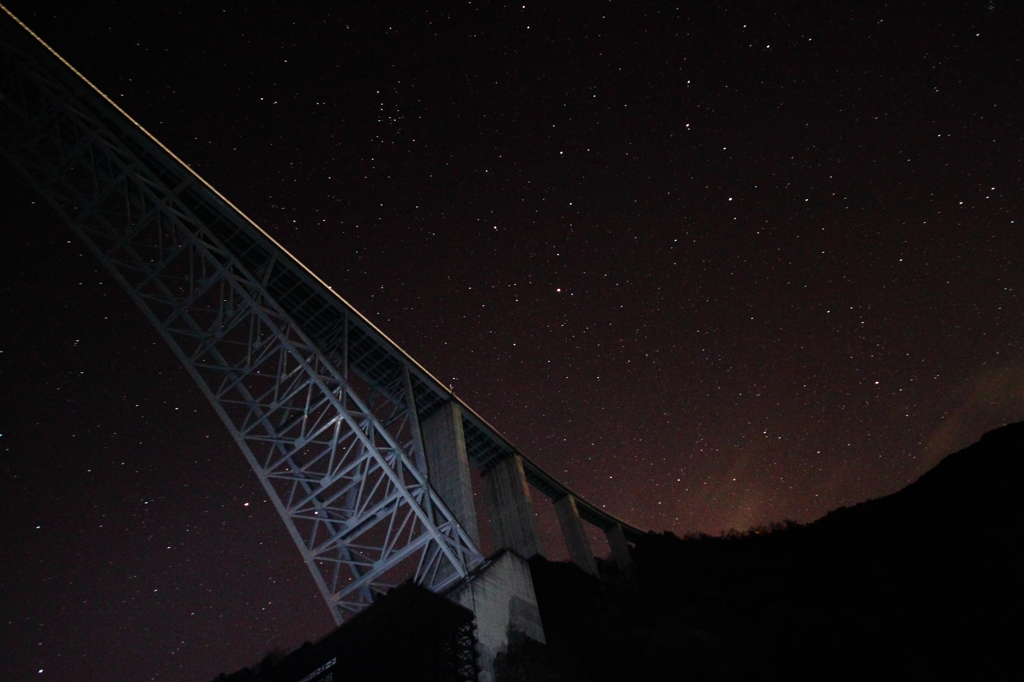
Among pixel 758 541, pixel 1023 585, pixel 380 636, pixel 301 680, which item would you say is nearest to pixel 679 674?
pixel 380 636

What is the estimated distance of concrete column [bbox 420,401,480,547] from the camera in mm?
21484

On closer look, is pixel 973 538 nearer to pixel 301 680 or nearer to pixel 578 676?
pixel 578 676

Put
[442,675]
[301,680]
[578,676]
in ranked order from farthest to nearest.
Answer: [578,676] < [301,680] < [442,675]

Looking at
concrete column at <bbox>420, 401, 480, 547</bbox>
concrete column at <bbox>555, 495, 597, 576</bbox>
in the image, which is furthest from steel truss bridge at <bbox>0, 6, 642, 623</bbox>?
concrete column at <bbox>555, 495, 597, 576</bbox>

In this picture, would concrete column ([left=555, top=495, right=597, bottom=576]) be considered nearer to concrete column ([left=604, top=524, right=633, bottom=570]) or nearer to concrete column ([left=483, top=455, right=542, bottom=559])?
concrete column ([left=604, top=524, right=633, bottom=570])

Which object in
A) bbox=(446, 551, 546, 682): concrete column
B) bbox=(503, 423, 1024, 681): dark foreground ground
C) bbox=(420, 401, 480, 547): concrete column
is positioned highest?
bbox=(420, 401, 480, 547): concrete column

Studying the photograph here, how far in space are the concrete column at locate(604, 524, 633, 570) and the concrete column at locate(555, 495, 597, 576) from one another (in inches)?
203

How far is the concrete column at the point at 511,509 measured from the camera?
27312 millimetres

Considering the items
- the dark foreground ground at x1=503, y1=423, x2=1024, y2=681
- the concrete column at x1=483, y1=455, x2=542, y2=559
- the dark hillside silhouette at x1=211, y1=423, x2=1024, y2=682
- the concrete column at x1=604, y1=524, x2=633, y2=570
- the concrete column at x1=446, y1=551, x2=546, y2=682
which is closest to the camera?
the concrete column at x1=446, y1=551, x2=546, y2=682

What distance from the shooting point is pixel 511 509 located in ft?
94.1

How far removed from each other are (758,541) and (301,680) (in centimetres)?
2481

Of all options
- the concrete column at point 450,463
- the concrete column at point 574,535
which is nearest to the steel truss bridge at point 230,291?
the concrete column at point 450,463

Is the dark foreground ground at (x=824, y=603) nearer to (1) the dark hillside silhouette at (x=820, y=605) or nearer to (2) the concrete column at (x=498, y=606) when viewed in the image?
(1) the dark hillside silhouette at (x=820, y=605)

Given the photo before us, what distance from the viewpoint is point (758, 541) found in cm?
3138
